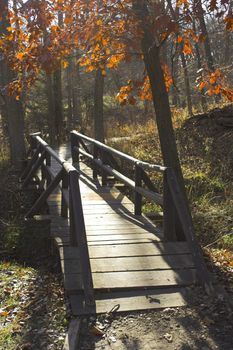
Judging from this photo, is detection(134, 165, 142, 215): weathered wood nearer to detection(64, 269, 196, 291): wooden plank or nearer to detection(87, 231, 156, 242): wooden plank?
detection(87, 231, 156, 242): wooden plank

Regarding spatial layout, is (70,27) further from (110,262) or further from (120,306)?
(120,306)

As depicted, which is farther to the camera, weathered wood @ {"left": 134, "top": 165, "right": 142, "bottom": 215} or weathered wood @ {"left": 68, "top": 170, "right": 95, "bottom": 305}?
weathered wood @ {"left": 134, "top": 165, "right": 142, "bottom": 215}

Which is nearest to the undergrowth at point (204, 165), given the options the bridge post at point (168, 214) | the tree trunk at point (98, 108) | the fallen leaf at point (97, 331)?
the tree trunk at point (98, 108)

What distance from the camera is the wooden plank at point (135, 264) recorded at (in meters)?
5.34

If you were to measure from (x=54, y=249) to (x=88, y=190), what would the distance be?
2534 mm

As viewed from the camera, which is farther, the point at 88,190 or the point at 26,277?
the point at 88,190

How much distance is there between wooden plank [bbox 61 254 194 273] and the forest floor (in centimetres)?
31

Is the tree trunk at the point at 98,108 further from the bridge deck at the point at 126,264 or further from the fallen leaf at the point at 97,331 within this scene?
the fallen leaf at the point at 97,331

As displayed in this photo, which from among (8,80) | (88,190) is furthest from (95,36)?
(8,80)

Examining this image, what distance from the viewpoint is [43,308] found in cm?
484

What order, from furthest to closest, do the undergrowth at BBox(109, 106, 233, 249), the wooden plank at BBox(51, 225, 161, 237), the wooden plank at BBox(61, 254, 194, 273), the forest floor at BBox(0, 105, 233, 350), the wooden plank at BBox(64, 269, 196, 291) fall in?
the undergrowth at BBox(109, 106, 233, 249) → the wooden plank at BBox(51, 225, 161, 237) → the wooden plank at BBox(61, 254, 194, 273) → the wooden plank at BBox(64, 269, 196, 291) → the forest floor at BBox(0, 105, 233, 350)

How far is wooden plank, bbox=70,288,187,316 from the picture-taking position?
4504 mm

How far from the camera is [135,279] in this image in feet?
16.6

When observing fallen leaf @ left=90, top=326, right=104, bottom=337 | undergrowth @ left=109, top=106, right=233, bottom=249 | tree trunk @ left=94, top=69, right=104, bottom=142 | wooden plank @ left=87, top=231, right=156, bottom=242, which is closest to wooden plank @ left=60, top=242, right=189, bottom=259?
wooden plank @ left=87, top=231, right=156, bottom=242
